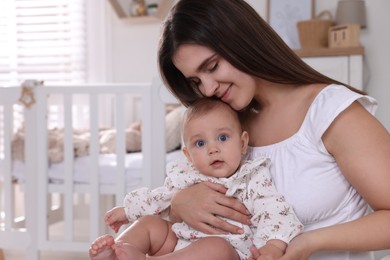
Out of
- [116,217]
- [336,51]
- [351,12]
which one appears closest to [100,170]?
[116,217]

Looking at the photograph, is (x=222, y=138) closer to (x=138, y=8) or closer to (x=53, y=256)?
(x=53, y=256)

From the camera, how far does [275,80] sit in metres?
1.30

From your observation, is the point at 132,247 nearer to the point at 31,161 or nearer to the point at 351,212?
the point at 351,212

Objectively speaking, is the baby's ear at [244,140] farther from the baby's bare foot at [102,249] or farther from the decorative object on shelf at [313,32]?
the decorative object on shelf at [313,32]

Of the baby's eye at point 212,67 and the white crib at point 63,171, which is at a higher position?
the baby's eye at point 212,67

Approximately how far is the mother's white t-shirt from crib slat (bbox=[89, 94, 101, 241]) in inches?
54.6

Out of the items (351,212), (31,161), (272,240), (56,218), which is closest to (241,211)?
(272,240)

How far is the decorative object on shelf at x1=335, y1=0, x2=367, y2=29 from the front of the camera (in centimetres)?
328

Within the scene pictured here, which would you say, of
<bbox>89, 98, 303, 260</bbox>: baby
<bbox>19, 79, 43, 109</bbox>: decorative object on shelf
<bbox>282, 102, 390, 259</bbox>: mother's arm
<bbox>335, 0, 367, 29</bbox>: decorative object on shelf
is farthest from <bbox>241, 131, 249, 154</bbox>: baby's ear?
<bbox>335, 0, 367, 29</bbox>: decorative object on shelf

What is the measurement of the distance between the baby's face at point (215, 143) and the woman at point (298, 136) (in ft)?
0.13

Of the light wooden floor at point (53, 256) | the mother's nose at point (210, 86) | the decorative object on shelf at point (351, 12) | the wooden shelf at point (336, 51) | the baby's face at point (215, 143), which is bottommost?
the light wooden floor at point (53, 256)

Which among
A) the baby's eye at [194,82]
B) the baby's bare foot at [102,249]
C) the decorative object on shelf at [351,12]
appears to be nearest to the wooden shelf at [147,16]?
the decorative object on shelf at [351,12]

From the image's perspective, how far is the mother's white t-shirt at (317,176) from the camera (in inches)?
48.7

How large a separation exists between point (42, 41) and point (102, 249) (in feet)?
10.2
